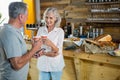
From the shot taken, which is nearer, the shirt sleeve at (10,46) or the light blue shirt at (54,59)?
the shirt sleeve at (10,46)

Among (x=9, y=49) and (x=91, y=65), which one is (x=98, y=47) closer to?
(x=91, y=65)

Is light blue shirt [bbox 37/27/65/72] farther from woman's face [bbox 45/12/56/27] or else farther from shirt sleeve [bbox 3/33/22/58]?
shirt sleeve [bbox 3/33/22/58]

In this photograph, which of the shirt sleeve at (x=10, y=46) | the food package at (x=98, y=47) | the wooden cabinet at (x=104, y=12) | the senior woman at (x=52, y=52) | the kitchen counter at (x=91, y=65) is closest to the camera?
the shirt sleeve at (x=10, y=46)

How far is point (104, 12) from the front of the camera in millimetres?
3764

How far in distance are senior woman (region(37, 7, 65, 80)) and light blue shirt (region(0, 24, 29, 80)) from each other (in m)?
0.78

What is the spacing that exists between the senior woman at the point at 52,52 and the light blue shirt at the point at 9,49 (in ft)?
2.56

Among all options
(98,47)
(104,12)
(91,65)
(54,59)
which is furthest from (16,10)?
(104,12)

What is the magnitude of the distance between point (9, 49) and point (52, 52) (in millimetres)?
932

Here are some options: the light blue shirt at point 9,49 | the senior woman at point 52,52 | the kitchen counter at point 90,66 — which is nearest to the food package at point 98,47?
the kitchen counter at point 90,66

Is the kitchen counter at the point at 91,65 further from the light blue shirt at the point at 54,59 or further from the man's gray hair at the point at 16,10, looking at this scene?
the man's gray hair at the point at 16,10

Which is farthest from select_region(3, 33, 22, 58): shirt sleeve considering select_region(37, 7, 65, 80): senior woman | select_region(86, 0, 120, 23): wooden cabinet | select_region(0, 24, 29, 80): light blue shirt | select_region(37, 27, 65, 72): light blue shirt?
select_region(86, 0, 120, 23): wooden cabinet

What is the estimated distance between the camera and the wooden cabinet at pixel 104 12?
142 inches

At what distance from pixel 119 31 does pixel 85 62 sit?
3.13 ft

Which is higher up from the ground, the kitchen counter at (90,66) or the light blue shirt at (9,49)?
the light blue shirt at (9,49)
